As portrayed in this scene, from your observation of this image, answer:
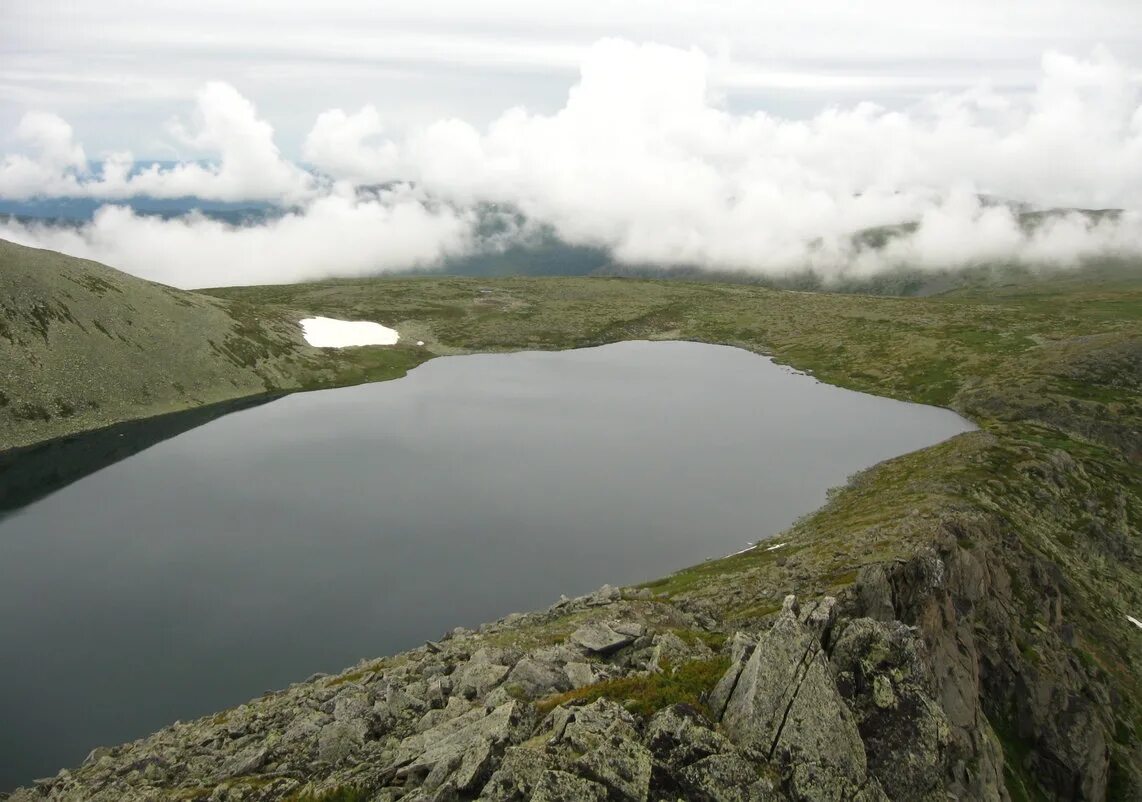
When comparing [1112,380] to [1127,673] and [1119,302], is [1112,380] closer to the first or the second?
[1127,673]

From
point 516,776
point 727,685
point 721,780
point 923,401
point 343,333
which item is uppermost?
point 343,333

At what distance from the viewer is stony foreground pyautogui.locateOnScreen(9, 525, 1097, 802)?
52.5 ft

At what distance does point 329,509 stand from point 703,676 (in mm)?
55510

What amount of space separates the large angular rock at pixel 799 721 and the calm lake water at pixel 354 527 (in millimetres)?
32431

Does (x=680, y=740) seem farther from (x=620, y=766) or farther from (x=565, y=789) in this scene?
(x=565, y=789)

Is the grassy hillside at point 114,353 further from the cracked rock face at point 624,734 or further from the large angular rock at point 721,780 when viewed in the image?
the large angular rock at point 721,780

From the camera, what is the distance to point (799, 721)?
56.0ft

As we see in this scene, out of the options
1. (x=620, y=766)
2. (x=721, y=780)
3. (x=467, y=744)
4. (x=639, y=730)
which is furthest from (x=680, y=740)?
(x=467, y=744)

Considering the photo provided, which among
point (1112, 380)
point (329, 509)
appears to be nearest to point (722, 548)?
point (329, 509)

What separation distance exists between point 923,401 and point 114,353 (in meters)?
130

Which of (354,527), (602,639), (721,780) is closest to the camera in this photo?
(721,780)

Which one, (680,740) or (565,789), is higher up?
(565,789)

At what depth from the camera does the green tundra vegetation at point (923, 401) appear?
34844mm

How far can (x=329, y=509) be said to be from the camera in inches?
2677
